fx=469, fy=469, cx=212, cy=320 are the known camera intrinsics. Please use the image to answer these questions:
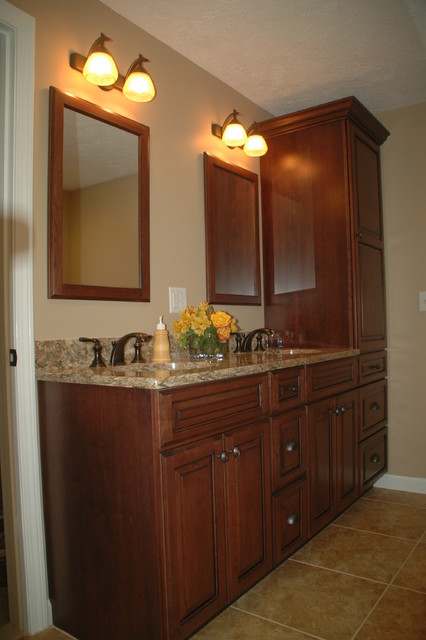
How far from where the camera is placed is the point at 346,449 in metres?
2.38

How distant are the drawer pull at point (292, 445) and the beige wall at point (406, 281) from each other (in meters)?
1.25

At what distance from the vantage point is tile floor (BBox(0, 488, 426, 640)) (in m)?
1.53

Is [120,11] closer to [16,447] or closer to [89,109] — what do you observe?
[89,109]

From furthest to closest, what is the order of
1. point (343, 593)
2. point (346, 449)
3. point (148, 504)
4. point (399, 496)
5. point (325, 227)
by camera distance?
point (399, 496) < point (325, 227) < point (346, 449) < point (343, 593) < point (148, 504)

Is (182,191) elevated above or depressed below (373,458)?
above

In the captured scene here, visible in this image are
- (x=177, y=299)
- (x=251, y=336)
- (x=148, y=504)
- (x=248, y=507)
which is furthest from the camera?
(x=251, y=336)

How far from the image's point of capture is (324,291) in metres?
2.65

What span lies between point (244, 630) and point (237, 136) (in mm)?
2176

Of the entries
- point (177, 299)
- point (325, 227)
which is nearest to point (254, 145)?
point (325, 227)

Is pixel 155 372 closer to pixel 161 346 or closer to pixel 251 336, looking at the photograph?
pixel 161 346

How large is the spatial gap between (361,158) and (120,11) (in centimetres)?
151

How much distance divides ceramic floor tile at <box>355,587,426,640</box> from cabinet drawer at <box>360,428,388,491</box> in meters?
0.86

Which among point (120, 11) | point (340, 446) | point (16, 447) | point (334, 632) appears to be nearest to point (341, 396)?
point (340, 446)

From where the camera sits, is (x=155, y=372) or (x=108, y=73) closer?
(x=155, y=372)
